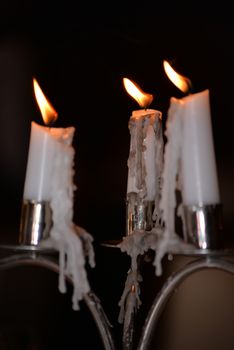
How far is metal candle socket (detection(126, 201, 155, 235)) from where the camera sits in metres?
0.54

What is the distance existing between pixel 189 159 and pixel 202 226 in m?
0.06

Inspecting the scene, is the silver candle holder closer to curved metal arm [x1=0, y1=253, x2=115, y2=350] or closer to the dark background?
curved metal arm [x1=0, y1=253, x2=115, y2=350]

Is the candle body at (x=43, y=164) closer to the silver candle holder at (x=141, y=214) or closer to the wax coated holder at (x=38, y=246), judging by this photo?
the wax coated holder at (x=38, y=246)

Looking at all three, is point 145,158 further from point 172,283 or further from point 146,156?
point 172,283

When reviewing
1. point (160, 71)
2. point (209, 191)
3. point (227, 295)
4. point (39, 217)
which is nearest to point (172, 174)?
point (209, 191)

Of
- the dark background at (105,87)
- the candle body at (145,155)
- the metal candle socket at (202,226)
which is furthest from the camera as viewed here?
the dark background at (105,87)

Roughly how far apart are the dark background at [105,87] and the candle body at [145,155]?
0.78 ft

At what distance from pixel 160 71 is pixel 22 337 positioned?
2.01ft

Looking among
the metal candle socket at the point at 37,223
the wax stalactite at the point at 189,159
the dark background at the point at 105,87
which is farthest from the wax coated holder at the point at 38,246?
the dark background at the point at 105,87

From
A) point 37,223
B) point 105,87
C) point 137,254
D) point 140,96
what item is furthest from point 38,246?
point 105,87

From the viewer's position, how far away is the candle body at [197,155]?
40 centimetres

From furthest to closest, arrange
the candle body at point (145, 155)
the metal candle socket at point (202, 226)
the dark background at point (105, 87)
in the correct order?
the dark background at point (105, 87), the candle body at point (145, 155), the metal candle socket at point (202, 226)

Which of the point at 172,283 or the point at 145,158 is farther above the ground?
the point at 145,158

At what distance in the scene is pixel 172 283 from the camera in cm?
41
